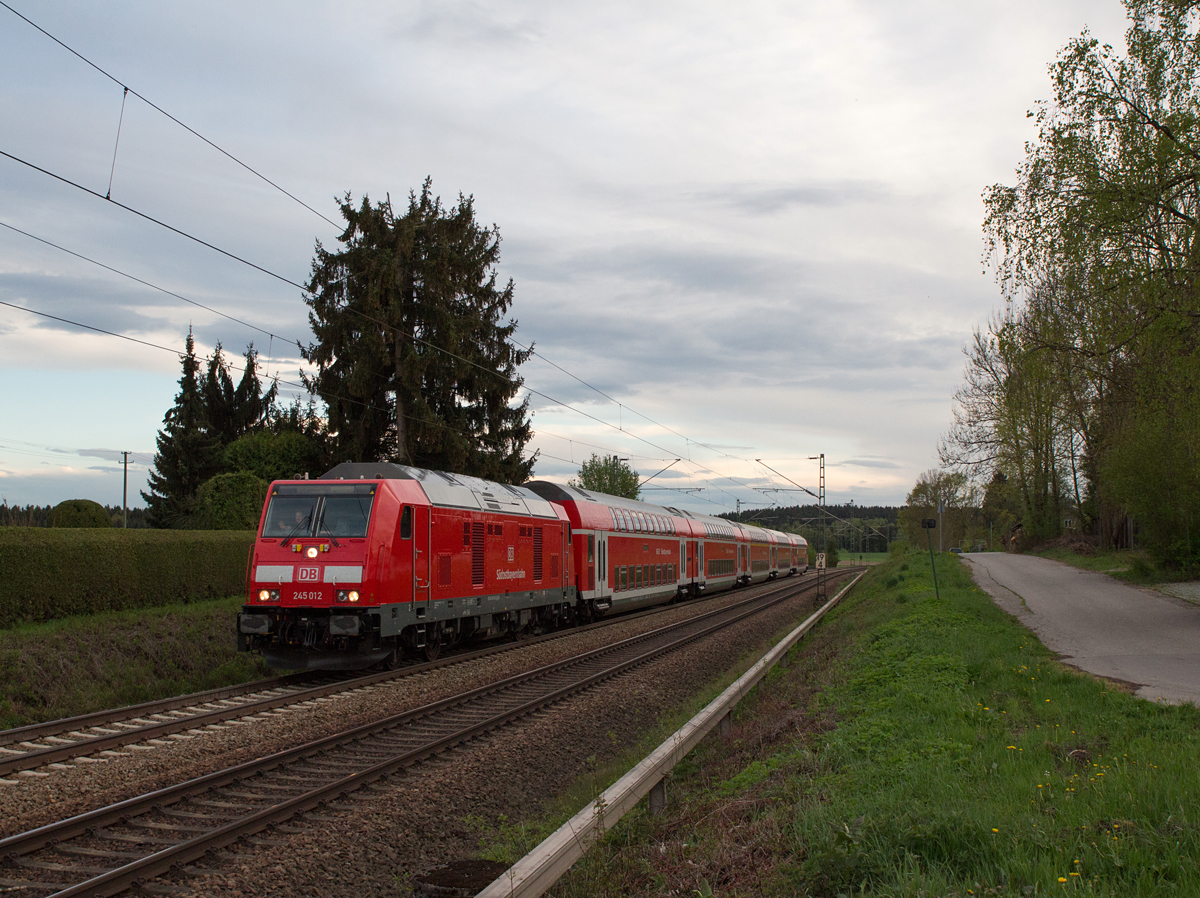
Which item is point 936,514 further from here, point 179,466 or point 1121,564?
point 179,466

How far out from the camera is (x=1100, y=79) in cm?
1652

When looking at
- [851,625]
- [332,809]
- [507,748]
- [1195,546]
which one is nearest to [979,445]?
[1195,546]

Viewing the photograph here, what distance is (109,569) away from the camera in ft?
48.7

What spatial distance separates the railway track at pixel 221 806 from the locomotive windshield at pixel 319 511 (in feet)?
10.9

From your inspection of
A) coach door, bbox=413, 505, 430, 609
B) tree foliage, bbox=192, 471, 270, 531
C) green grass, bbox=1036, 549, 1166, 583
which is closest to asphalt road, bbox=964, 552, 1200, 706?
green grass, bbox=1036, 549, 1166, 583

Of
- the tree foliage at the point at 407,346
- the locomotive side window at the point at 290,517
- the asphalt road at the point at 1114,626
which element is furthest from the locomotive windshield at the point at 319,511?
the tree foliage at the point at 407,346

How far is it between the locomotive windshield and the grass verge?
2.50 meters

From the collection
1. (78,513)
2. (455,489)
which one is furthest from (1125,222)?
(78,513)

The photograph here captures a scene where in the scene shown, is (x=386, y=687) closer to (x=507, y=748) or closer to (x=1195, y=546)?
(x=507, y=748)

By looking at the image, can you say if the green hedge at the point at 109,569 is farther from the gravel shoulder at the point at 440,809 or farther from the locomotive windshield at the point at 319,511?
the gravel shoulder at the point at 440,809

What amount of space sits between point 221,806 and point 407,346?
1017 inches

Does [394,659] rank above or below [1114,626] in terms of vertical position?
below

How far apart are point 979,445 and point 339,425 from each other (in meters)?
31.0

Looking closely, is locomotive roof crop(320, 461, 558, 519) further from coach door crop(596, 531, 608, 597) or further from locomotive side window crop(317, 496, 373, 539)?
coach door crop(596, 531, 608, 597)
